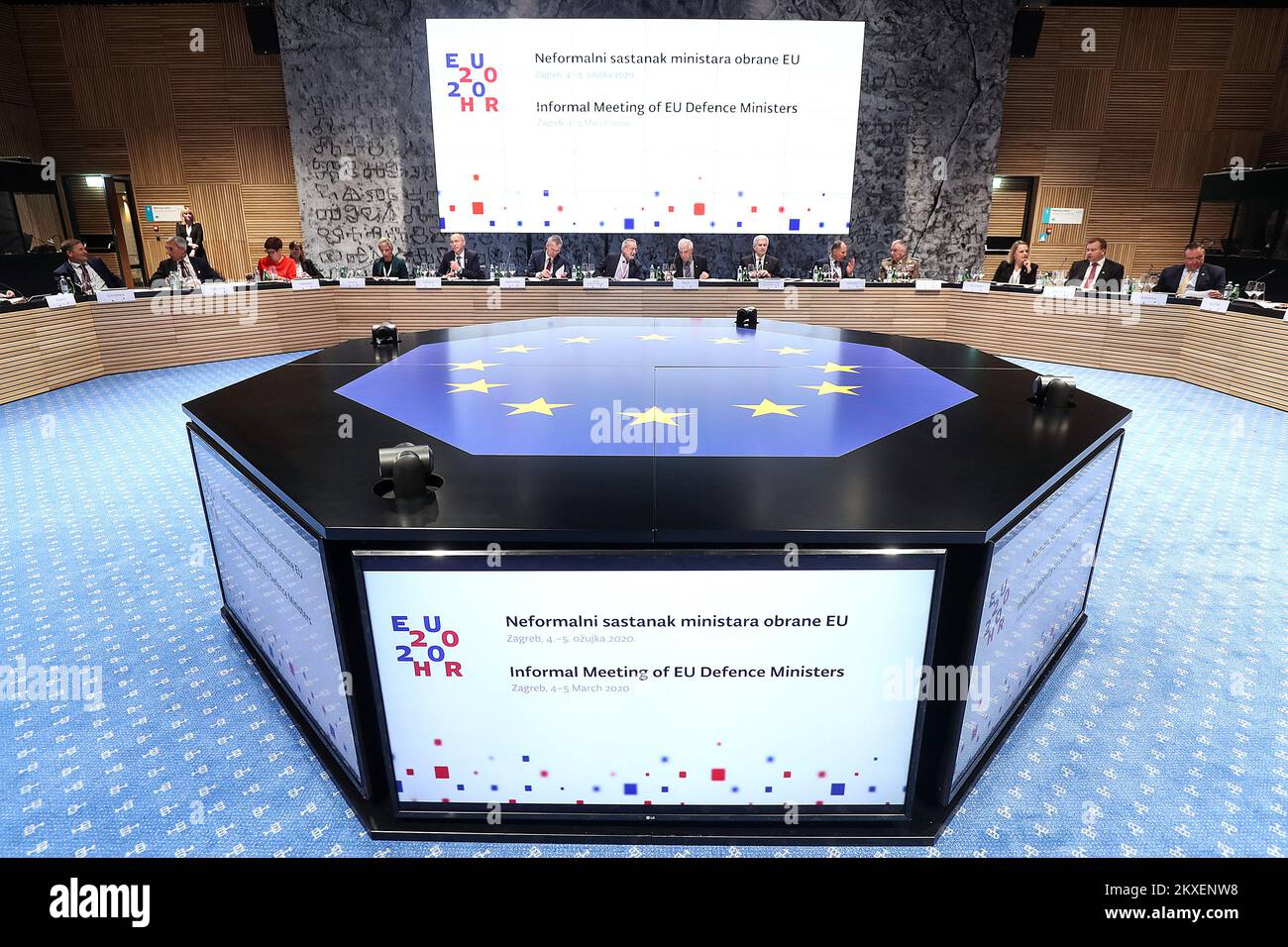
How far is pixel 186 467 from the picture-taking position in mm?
4203

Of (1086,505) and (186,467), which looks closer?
(1086,505)

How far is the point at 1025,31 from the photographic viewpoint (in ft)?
26.2

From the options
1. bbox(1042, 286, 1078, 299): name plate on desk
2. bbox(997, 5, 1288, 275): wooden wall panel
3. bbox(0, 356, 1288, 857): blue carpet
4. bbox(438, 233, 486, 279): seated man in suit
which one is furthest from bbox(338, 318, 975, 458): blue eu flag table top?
bbox(997, 5, 1288, 275): wooden wall panel

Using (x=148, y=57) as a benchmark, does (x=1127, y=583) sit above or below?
below

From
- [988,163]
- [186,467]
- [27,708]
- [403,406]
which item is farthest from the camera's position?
[988,163]

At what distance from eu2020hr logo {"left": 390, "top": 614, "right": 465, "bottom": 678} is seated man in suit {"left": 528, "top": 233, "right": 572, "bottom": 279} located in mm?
6351

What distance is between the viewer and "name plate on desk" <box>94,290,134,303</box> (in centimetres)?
639

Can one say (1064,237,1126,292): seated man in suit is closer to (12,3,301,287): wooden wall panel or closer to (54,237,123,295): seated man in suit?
(54,237,123,295): seated man in suit

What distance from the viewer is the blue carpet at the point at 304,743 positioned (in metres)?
1.70

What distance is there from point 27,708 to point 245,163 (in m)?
9.85

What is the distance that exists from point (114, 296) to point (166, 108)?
4742 mm

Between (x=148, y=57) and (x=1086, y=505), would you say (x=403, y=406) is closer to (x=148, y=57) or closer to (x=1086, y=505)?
(x=1086, y=505)
